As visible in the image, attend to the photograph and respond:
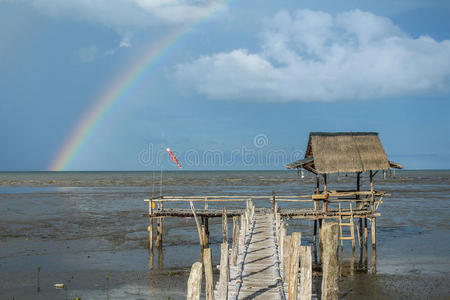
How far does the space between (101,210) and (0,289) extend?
2595 cm

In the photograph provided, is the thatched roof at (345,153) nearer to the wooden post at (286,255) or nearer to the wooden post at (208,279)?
the wooden post at (286,255)

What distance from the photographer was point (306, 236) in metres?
28.0

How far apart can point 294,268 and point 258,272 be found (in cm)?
294

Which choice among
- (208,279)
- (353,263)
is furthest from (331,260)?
(353,263)

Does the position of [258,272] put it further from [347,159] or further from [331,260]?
[347,159]

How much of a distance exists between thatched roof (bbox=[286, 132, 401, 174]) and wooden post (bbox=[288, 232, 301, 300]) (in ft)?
43.4

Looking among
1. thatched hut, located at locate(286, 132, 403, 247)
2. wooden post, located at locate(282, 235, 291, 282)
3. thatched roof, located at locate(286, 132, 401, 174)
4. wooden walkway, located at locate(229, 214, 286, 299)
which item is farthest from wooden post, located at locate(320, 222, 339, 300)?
thatched roof, located at locate(286, 132, 401, 174)

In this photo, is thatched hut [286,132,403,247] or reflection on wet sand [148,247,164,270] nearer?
reflection on wet sand [148,247,164,270]

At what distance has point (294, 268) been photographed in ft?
29.9

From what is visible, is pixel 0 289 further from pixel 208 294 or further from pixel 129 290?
pixel 208 294

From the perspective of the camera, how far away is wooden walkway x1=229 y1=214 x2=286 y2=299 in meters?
10.1

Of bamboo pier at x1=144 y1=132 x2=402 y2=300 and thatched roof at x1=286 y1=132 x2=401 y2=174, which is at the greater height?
thatched roof at x1=286 y1=132 x2=401 y2=174

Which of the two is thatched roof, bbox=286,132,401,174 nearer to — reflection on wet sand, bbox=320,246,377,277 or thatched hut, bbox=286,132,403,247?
thatched hut, bbox=286,132,403,247

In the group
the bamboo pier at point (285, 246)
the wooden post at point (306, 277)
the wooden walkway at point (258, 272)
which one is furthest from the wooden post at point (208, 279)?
the wooden post at point (306, 277)
